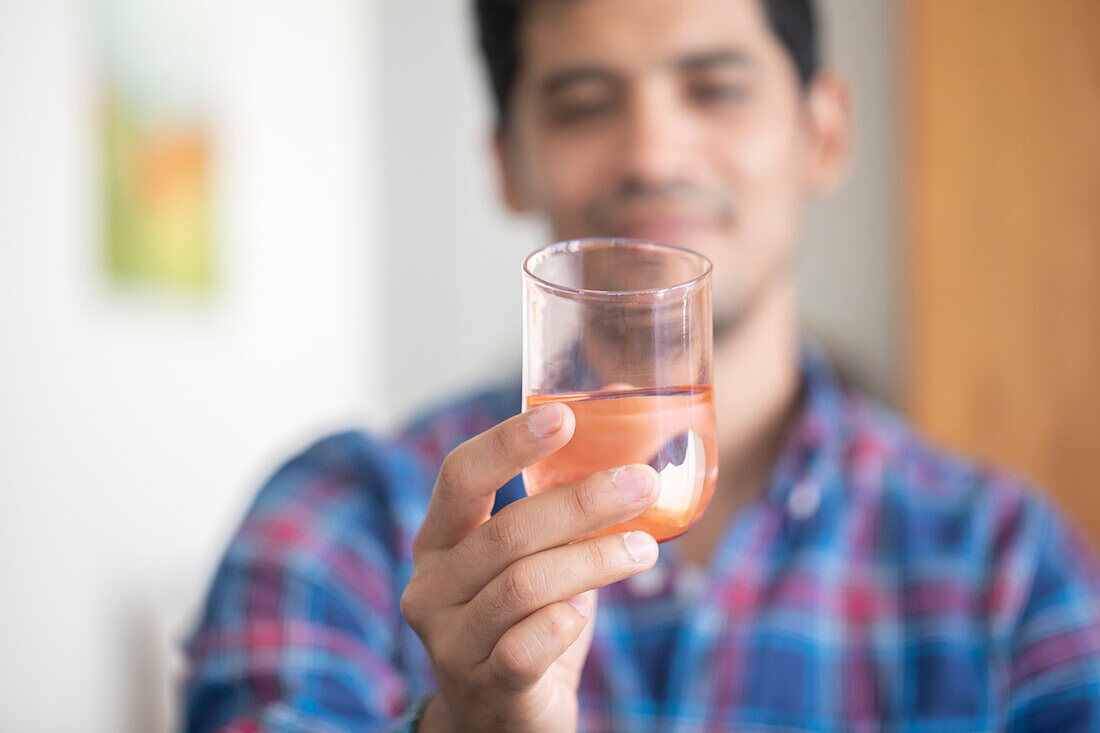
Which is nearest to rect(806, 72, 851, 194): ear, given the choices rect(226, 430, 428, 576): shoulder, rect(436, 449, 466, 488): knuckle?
rect(226, 430, 428, 576): shoulder

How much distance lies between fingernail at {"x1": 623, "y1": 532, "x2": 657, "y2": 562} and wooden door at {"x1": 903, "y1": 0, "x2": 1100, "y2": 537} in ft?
5.93

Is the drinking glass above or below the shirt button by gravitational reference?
above

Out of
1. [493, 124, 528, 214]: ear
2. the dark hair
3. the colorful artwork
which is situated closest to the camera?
the dark hair

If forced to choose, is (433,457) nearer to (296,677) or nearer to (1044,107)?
(296,677)

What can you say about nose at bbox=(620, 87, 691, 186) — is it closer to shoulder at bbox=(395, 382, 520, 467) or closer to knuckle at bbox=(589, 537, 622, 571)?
shoulder at bbox=(395, 382, 520, 467)

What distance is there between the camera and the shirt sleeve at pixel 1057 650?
972 millimetres

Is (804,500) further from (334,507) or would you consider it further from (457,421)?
(334,507)

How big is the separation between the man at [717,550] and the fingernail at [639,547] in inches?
14.6

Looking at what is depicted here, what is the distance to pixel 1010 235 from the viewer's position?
6.88 ft

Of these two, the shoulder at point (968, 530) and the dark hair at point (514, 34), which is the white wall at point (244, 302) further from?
the shoulder at point (968, 530)

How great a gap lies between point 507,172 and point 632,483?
90cm

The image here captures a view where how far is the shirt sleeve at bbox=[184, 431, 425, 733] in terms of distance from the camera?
3.25 ft

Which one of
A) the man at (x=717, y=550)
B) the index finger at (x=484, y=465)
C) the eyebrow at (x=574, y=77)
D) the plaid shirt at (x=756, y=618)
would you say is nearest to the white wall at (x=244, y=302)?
the eyebrow at (x=574, y=77)

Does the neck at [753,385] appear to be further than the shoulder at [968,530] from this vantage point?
Yes
